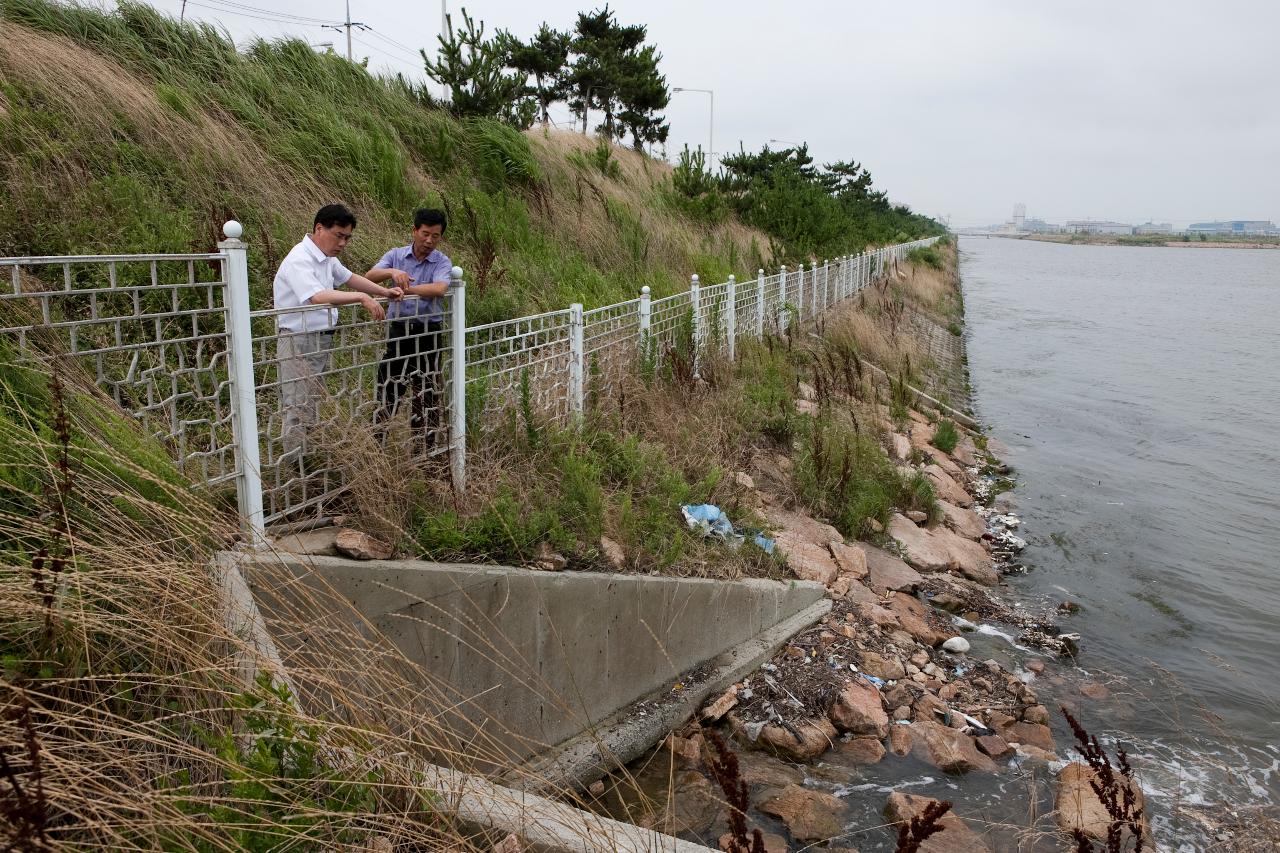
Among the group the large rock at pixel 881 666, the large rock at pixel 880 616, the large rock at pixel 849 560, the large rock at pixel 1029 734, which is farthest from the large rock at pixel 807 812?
the large rock at pixel 849 560

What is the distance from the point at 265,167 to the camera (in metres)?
9.01

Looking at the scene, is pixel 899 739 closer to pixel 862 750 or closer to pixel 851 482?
pixel 862 750

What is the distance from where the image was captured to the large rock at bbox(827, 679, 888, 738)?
15.8 ft

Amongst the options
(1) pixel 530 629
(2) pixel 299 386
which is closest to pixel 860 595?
(1) pixel 530 629

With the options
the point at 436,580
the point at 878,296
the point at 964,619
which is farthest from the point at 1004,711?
the point at 878,296

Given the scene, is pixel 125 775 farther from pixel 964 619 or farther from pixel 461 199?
pixel 461 199

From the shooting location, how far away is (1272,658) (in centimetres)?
652

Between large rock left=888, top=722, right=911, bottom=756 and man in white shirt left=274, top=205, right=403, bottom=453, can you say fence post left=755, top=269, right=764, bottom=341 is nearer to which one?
large rock left=888, top=722, right=911, bottom=756

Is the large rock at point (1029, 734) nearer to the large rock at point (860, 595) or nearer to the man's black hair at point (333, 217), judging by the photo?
the large rock at point (860, 595)

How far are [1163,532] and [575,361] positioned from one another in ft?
22.7

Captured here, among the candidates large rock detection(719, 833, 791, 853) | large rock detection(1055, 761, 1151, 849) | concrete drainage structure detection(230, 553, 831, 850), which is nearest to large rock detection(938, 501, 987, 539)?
concrete drainage structure detection(230, 553, 831, 850)

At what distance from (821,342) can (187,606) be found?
411 inches

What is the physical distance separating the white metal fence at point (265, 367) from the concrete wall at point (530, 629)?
0.53m

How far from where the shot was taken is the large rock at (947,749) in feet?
15.3
